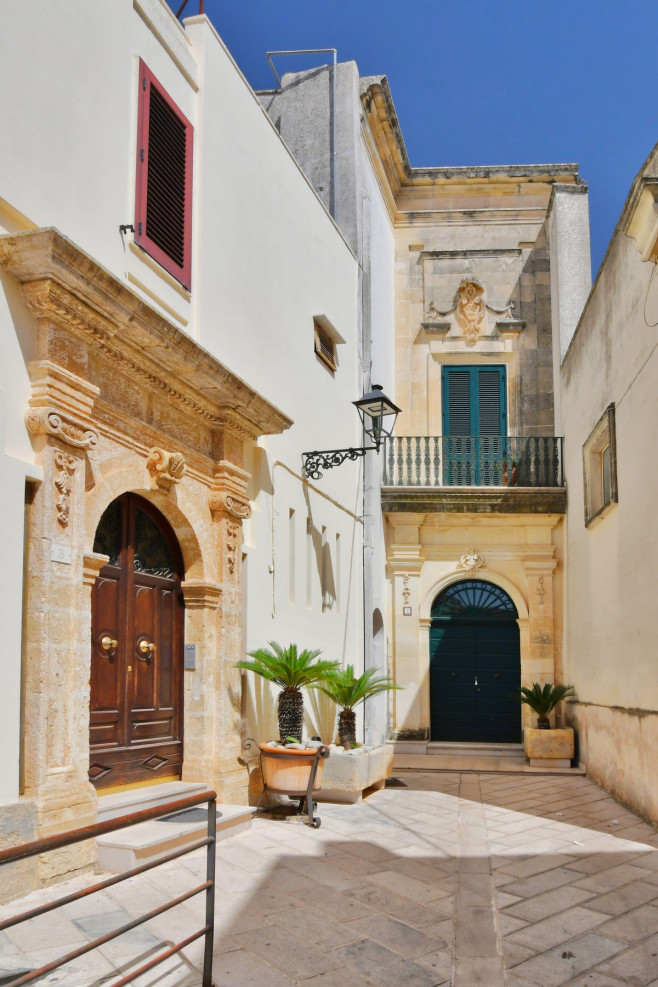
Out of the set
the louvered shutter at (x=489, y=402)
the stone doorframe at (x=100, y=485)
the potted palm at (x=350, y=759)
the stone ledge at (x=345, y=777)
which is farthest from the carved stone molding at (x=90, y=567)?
the louvered shutter at (x=489, y=402)

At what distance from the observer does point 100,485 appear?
6266 mm

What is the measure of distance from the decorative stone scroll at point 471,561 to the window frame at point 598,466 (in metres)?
3.22

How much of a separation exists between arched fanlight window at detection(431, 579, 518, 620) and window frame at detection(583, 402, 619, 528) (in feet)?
11.3

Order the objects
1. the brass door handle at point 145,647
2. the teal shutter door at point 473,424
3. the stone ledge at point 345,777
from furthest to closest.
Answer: the teal shutter door at point 473,424 → the stone ledge at point 345,777 → the brass door handle at point 145,647

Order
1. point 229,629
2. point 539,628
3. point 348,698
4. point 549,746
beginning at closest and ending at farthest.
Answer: point 229,629 < point 348,698 < point 549,746 < point 539,628

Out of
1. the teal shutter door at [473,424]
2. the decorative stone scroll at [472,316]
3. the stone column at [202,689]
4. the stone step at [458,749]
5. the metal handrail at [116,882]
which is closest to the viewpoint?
the metal handrail at [116,882]

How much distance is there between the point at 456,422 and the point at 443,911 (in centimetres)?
1175

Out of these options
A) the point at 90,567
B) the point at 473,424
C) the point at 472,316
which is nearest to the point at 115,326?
the point at 90,567

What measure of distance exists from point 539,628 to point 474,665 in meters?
1.21

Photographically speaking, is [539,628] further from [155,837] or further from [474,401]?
[155,837]

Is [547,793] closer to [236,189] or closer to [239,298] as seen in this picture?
[239,298]

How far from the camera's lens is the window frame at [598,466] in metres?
10.7

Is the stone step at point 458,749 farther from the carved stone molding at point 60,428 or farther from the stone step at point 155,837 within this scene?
the carved stone molding at point 60,428

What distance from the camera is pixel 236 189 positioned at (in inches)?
348
